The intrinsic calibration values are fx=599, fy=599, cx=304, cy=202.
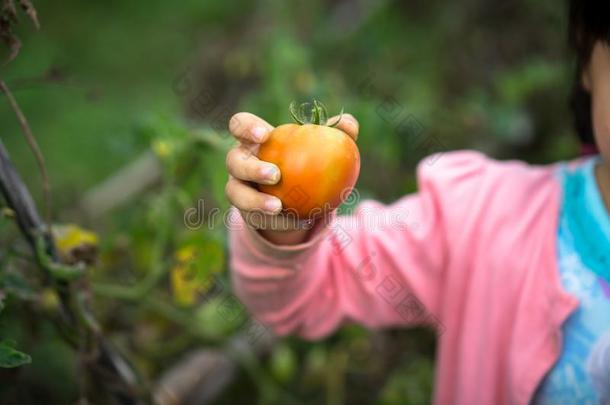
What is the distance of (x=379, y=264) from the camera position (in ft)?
3.21

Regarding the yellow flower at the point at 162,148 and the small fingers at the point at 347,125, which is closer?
the small fingers at the point at 347,125

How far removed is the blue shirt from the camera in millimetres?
848

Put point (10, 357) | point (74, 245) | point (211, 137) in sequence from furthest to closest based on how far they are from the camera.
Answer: point (211, 137), point (74, 245), point (10, 357)

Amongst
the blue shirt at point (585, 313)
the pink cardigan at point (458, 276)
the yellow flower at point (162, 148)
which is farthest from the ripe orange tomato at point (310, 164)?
the blue shirt at point (585, 313)

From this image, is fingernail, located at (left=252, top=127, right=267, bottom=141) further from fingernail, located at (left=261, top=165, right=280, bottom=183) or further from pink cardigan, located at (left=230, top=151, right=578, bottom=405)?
pink cardigan, located at (left=230, top=151, right=578, bottom=405)

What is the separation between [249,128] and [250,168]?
0.15 feet

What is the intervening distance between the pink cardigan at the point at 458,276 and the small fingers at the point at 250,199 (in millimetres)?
191

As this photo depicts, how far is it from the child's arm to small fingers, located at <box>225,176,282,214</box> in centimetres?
24

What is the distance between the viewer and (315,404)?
4.60 feet

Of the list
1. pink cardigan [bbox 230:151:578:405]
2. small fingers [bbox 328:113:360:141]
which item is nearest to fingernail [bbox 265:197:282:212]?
small fingers [bbox 328:113:360:141]

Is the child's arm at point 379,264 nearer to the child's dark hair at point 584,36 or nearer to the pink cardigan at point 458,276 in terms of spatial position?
the pink cardigan at point 458,276

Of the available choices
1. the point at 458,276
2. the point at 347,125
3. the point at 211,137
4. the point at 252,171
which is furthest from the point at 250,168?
the point at 458,276

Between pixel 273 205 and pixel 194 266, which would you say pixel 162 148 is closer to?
pixel 194 266

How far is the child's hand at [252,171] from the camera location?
0.65m
